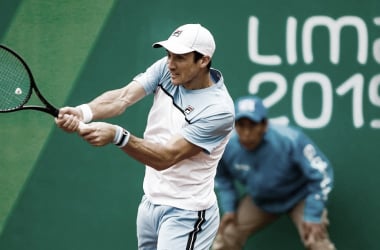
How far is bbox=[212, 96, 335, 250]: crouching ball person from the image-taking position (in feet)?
22.8

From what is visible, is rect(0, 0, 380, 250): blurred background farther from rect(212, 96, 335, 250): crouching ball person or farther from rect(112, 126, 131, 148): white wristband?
rect(112, 126, 131, 148): white wristband

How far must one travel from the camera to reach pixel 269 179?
7066 mm

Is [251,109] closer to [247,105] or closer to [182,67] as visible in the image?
[247,105]

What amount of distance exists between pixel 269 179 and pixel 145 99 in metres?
0.98

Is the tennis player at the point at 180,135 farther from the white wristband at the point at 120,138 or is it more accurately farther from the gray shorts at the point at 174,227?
the white wristband at the point at 120,138

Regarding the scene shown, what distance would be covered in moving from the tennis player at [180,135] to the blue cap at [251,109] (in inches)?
45.3

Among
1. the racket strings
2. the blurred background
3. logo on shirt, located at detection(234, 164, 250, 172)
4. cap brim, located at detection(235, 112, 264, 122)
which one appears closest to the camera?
the racket strings

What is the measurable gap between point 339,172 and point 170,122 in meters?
2.12

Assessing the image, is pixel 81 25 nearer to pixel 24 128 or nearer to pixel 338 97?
pixel 24 128

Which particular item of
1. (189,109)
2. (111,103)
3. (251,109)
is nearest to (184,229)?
(189,109)

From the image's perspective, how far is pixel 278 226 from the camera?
744 centimetres

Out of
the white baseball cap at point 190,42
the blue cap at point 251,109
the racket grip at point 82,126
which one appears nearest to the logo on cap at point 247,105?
the blue cap at point 251,109

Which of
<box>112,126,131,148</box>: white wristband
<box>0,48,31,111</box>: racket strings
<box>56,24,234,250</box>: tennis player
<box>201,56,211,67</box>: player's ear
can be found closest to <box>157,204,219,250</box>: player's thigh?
<box>56,24,234,250</box>: tennis player

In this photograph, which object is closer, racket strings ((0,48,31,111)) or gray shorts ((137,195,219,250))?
gray shorts ((137,195,219,250))
